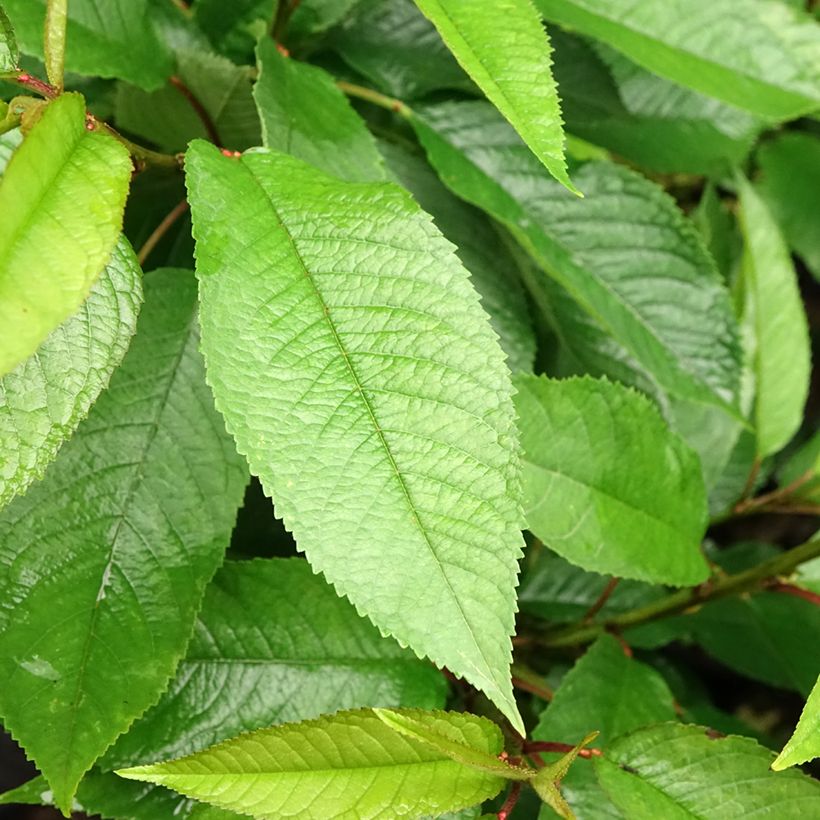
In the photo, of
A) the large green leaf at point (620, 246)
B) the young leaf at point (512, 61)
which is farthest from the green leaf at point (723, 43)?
the young leaf at point (512, 61)

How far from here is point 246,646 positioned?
28.4 inches

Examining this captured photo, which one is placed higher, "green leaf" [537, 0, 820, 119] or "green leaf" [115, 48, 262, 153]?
"green leaf" [537, 0, 820, 119]

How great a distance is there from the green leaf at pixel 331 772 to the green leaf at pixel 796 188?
3.55ft

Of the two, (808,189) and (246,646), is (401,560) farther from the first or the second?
(808,189)

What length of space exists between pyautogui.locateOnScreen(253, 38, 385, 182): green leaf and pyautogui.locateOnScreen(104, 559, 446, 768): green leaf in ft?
1.06

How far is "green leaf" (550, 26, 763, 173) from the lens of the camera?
1008mm

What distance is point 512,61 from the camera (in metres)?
0.58

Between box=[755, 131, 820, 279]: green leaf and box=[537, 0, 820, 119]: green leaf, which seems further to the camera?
box=[755, 131, 820, 279]: green leaf

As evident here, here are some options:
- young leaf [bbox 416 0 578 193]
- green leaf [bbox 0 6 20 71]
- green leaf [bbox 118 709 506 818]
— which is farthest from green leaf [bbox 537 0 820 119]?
green leaf [bbox 118 709 506 818]

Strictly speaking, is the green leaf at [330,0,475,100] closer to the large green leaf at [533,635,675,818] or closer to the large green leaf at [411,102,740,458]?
the large green leaf at [411,102,740,458]

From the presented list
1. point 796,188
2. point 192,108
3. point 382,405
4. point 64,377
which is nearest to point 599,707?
point 382,405

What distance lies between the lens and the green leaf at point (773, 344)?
1.04 meters

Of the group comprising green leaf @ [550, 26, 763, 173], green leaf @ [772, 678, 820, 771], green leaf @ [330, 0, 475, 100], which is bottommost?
green leaf @ [772, 678, 820, 771]

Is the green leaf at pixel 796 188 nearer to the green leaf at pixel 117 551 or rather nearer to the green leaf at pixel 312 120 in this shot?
the green leaf at pixel 312 120
